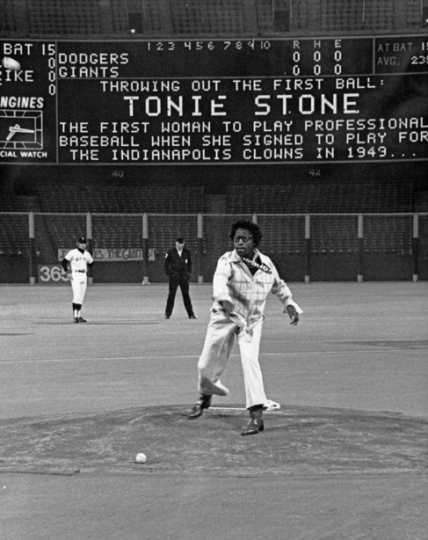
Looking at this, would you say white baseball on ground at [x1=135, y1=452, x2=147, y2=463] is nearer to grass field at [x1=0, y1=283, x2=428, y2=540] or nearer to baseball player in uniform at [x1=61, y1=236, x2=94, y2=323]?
grass field at [x1=0, y1=283, x2=428, y2=540]

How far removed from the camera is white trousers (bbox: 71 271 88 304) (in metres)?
23.3

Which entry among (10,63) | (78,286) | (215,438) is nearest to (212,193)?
(10,63)

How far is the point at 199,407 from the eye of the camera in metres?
9.30

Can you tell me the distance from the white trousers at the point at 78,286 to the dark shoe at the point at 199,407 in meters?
13.9

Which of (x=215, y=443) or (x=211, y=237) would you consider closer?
(x=215, y=443)

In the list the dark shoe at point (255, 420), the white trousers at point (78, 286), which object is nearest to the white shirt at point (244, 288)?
the dark shoe at point (255, 420)

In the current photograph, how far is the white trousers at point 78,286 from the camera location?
2328 cm

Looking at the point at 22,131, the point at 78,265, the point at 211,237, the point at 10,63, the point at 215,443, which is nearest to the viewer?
the point at 215,443

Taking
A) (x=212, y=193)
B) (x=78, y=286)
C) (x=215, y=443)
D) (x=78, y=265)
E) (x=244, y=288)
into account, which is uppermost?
(x=212, y=193)

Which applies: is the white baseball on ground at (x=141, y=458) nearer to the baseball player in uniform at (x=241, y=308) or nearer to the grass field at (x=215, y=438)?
the grass field at (x=215, y=438)

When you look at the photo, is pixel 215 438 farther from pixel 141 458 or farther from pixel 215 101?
pixel 215 101

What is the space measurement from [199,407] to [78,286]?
1455cm

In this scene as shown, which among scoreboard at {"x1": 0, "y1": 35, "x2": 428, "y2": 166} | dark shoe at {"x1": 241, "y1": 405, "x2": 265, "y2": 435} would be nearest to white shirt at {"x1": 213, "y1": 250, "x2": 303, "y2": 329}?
dark shoe at {"x1": 241, "y1": 405, "x2": 265, "y2": 435}

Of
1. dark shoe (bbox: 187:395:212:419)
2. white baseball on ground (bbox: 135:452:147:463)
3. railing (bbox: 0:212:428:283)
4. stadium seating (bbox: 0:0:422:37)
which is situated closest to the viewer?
white baseball on ground (bbox: 135:452:147:463)
